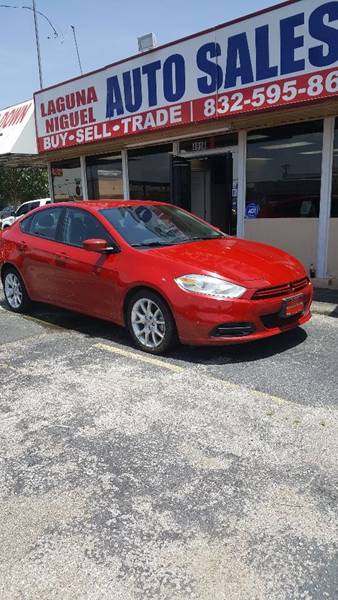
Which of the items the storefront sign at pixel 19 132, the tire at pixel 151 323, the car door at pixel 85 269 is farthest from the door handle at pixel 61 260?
the storefront sign at pixel 19 132

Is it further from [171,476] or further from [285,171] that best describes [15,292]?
[285,171]

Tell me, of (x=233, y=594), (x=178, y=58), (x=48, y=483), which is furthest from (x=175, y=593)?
(x=178, y=58)

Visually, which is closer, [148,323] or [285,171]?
[148,323]

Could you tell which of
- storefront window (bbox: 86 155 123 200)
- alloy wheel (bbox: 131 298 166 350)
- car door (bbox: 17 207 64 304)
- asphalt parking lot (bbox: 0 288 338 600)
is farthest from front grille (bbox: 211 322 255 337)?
storefront window (bbox: 86 155 123 200)

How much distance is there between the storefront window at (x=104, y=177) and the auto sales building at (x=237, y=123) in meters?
0.08

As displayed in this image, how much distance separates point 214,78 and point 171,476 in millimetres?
6987

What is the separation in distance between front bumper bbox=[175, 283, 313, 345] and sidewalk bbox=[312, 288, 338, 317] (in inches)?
79.0

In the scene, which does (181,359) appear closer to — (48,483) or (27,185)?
(48,483)

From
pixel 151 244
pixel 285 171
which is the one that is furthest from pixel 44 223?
pixel 285 171

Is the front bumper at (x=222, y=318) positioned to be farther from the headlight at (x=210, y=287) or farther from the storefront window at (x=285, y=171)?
the storefront window at (x=285, y=171)

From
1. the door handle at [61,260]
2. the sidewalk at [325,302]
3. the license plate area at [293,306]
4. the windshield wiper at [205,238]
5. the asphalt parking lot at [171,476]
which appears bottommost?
the sidewalk at [325,302]

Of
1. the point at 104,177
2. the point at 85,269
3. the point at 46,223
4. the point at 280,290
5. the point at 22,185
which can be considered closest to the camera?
the point at 280,290

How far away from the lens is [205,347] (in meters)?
4.99

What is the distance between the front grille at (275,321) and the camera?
4.49 meters
